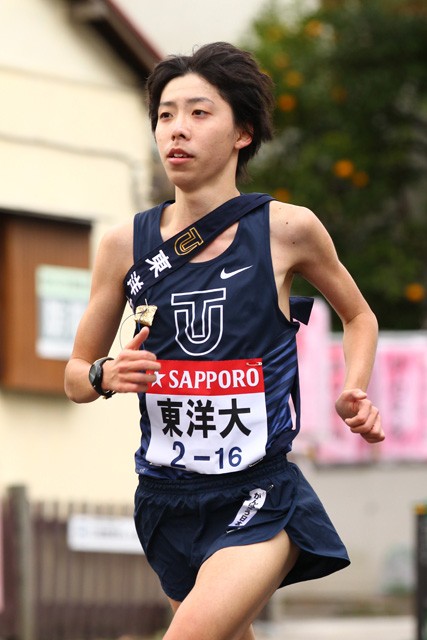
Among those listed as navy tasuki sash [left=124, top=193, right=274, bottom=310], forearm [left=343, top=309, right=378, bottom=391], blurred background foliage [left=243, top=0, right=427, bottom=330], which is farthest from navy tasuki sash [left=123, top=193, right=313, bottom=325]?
blurred background foliage [left=243, top=0, right=427, bottom=330]

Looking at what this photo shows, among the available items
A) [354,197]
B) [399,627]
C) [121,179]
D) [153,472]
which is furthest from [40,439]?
[354,197]

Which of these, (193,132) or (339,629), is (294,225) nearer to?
(193,132)

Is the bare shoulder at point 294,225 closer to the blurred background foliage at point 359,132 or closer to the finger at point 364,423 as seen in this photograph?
the finger at point 364,423

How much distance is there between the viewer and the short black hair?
5.00 m

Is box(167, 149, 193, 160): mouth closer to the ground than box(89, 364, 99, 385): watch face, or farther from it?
farther from it

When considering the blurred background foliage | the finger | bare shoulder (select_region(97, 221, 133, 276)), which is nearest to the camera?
the finger

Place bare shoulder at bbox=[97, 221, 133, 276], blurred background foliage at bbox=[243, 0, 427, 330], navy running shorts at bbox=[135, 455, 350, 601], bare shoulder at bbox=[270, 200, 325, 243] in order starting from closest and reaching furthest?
navy running shorts at bbox=[135, 455, 350, 601], bare shoulder at bbox=[270, 200, 325, 243], bare shoulder at bbox=[97, 221, 133, 276], blurred background foliage at bbox=[243, 0, 427, 330]

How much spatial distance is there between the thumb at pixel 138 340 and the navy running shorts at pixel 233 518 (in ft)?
1.68

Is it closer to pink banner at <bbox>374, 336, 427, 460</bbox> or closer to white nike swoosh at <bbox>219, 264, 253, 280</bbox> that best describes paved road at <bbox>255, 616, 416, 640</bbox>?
pink banner at <bbox>374, 336, 427, 460</bbox>

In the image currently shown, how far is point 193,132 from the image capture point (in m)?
4.91

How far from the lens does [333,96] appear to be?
27469mm

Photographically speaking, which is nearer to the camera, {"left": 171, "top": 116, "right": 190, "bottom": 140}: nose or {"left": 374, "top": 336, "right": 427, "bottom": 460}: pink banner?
{"left": 171, "top": 116, "right": 190, "bottom": 140}: nose

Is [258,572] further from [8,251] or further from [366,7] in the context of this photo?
[366,7]

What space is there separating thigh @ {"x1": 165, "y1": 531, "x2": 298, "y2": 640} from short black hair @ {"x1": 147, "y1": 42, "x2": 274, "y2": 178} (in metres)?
1.24
